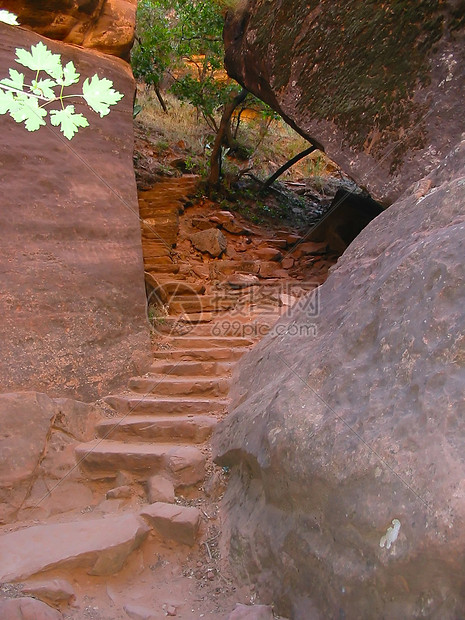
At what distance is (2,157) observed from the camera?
3756mm

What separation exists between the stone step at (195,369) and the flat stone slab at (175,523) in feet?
5.23

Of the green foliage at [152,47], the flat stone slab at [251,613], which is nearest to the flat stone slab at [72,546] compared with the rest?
the flat stone slab at [251,613]

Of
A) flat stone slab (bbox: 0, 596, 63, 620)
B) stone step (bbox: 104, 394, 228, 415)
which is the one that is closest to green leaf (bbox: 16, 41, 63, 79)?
flat stone slab (bbox: 0, 596, 63, 620)

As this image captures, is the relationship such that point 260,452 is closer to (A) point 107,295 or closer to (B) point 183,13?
(A) point 107,295

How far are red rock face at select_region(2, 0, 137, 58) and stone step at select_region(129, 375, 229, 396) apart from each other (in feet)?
9.21

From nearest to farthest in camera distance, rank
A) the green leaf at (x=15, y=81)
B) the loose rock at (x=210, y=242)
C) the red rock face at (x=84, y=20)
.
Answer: the green leaf at (x=15, y=81), the red rock face at (x=84, y=20), the loose rock at (x=210, y=242)

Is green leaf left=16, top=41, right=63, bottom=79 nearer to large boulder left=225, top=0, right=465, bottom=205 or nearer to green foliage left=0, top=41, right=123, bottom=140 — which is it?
green foliage left=0, top=41, right=123, bottom=140

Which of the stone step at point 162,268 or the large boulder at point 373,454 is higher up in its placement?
the stone step at point 162,268

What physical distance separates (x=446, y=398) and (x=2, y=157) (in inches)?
130

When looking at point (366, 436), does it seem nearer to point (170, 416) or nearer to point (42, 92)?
point (42, 92)

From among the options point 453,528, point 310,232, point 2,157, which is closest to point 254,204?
point 310,232

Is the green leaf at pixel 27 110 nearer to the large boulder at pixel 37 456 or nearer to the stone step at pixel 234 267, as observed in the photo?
the large boulder at pixel 37 456

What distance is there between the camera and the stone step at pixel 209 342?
15.5ft

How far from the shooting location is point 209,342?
479cm
